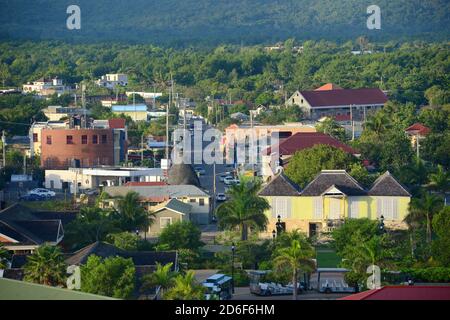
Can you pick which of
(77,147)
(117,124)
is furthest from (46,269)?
(117,124)

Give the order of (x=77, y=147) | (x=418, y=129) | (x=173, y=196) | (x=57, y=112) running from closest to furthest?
(x=173, y=196), (x=77, y=147), (x=418, y=129), (x=57, y=112)

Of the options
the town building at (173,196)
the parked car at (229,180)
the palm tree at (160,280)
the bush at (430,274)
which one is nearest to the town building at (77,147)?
the parked car at (229,180)

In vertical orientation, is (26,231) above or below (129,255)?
above

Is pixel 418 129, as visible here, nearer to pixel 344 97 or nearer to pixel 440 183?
pixel 344 97

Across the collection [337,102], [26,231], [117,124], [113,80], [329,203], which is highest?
[113,80]

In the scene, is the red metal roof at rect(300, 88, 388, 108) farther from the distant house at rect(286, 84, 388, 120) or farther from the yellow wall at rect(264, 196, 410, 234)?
the yellow wall at rect(264, 196, 410, 234)

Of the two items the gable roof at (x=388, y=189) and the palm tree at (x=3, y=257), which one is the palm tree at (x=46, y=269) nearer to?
the palm tree at (x=3, y=257)

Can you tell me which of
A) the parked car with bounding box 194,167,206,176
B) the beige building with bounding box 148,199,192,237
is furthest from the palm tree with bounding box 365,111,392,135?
the beige building with bounding box 148,199,192,237
